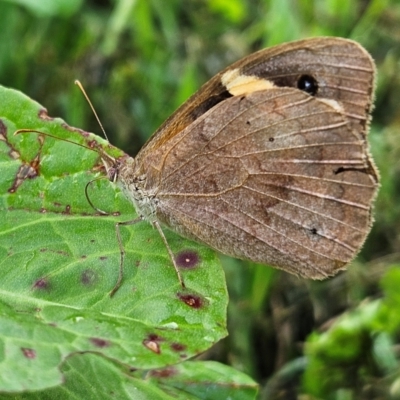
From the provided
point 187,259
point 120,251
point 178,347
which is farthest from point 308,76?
point 178,347

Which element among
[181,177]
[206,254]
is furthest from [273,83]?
[206,254]

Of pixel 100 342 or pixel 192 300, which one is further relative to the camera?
pixel 192 300

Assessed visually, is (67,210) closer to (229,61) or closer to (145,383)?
(145,383)

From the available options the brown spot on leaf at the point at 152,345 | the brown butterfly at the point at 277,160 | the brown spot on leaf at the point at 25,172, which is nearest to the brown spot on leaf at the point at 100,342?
the brown spot on leaf at the point at 152,345

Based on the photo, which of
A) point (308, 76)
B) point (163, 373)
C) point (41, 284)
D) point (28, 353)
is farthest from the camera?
point (308, 76)

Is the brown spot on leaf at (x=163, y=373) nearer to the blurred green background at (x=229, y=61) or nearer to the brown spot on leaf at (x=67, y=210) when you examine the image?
the brown spot on leaf at (x=67, y=210)

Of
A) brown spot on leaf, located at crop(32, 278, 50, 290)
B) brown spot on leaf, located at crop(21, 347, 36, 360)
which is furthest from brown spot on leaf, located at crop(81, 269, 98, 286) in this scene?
brown spot on leaf, located at crop(21, 347, 36, 360)
